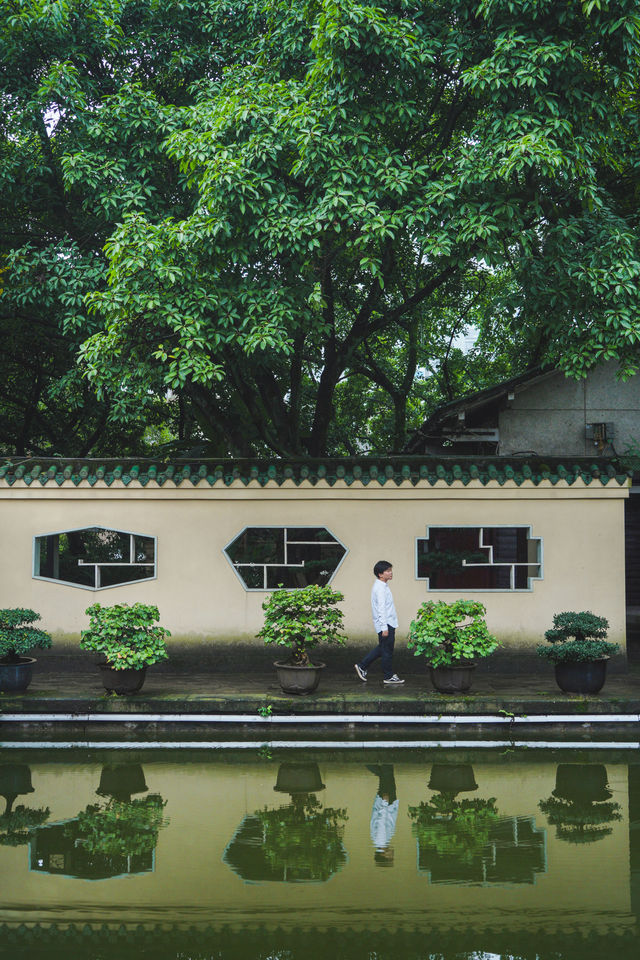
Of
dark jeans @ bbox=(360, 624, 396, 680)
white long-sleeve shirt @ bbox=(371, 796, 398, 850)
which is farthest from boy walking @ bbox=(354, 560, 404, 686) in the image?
white long-sleeve shirt @ bbox=(371, 796, 398, 850)

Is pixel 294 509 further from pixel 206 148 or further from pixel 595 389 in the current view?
pixel 595 389

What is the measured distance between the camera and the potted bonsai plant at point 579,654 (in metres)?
8.94

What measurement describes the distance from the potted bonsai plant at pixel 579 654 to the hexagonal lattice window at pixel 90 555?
5.32 meters

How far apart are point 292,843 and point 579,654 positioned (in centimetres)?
452

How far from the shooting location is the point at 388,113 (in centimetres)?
916

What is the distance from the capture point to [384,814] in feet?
20.0

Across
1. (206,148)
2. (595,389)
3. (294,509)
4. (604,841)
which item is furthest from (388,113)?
(604,841)

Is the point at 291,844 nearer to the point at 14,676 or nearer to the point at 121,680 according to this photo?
the point at 121,680

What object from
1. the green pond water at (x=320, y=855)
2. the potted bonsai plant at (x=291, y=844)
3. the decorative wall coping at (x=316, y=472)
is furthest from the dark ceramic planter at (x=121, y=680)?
the potted bonsai plant at (x=291, y=844)

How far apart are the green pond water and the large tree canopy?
4221 mm

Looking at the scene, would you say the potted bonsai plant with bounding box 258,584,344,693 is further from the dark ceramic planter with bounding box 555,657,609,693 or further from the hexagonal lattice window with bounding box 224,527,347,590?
the dark ceramic planter with bounding box 555,657,609,693

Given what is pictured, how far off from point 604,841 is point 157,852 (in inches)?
116

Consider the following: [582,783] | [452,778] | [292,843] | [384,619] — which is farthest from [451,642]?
[292,843]

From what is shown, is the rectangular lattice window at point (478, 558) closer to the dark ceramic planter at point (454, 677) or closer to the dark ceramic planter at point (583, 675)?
the dark ceramic planter at point (583, 675)
